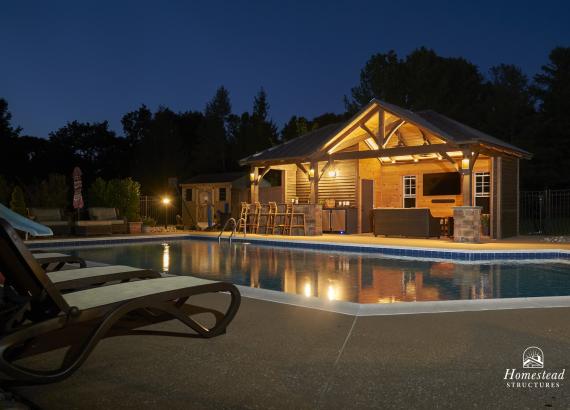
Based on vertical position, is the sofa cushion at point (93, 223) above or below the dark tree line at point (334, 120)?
below

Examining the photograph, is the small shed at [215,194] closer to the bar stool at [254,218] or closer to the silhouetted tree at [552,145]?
the bar stool at [254,218]

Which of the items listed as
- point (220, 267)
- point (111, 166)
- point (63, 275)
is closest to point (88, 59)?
point (111, 166)

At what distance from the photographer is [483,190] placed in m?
16.2

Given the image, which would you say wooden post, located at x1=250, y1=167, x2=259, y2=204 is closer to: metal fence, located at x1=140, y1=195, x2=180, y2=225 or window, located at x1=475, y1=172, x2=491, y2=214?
metal fence, located at x1=140, y1=195, x2=180, y2=225

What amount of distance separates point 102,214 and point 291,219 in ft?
21.1

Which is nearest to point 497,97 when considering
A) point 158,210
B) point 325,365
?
point 158,210

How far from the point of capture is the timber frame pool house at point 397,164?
14.5 meters

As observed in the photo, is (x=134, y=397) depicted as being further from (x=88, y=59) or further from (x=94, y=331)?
(x=88, y=59)

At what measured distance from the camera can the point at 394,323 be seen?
4.45 meters

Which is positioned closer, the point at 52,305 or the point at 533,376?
the point at 52,305

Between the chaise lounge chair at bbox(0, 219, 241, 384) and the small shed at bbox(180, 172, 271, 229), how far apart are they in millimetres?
20397

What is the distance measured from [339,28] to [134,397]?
75.0 m

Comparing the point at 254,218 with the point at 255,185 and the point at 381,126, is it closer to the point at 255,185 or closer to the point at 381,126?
the point at 255,185

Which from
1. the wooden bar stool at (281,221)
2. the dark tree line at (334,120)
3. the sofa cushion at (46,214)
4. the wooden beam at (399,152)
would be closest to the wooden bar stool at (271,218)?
the wooden bar stool at (281,221)
